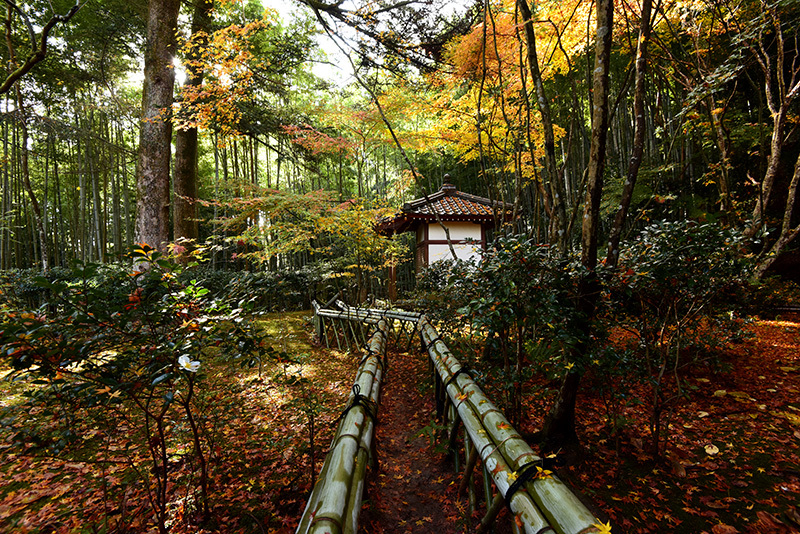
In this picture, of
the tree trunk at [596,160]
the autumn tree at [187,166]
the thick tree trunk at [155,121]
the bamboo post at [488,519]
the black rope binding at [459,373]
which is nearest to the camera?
the bamboo post at [488,519]

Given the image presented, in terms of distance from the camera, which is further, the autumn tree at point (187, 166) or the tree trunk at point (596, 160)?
the autumn tree at point (187, 166)

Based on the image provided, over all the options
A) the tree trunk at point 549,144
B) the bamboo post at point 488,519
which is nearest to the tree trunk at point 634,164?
the tree trunk at point 549,144

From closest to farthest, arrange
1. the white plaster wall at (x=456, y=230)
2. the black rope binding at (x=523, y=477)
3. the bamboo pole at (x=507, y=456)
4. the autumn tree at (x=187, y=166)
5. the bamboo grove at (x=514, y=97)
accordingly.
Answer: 1. the bamboo pole at (x=507, y=456)
2. the black rope binding at (x=523, y=477)
3. the bamboo grove at (x=514, y=97)
4. the autumn tree at (x=187, y=166)
5. the white plaster wall at (x=456, y=230)

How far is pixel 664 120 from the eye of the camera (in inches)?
333

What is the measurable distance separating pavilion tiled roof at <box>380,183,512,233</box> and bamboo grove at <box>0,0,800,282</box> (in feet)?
4.59

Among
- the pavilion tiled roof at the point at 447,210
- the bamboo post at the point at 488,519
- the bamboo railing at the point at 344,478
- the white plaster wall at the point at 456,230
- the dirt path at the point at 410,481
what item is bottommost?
the dirt path at the point at 410,481

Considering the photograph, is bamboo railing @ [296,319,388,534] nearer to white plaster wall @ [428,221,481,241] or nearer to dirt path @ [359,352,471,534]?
dirt path @ [359,352,471,534]

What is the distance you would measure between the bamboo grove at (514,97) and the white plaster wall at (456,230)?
74.4 inches

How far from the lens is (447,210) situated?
32.3 ft

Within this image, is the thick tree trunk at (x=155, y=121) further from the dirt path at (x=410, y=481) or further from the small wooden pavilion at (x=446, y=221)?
the dirt path at (x=410, y=481)

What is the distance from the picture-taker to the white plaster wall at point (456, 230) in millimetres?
10047

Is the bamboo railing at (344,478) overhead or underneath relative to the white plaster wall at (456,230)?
underneath

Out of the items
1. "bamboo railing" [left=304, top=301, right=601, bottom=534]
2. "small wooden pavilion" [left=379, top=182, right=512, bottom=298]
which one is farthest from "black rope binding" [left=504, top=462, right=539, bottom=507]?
"small wooden pavilion" [left=379, top=182, right=512, bottom=298]

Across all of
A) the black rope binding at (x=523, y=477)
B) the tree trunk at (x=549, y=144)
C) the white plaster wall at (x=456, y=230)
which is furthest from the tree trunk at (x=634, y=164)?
the white plaster wall at (x=456, y=230)
